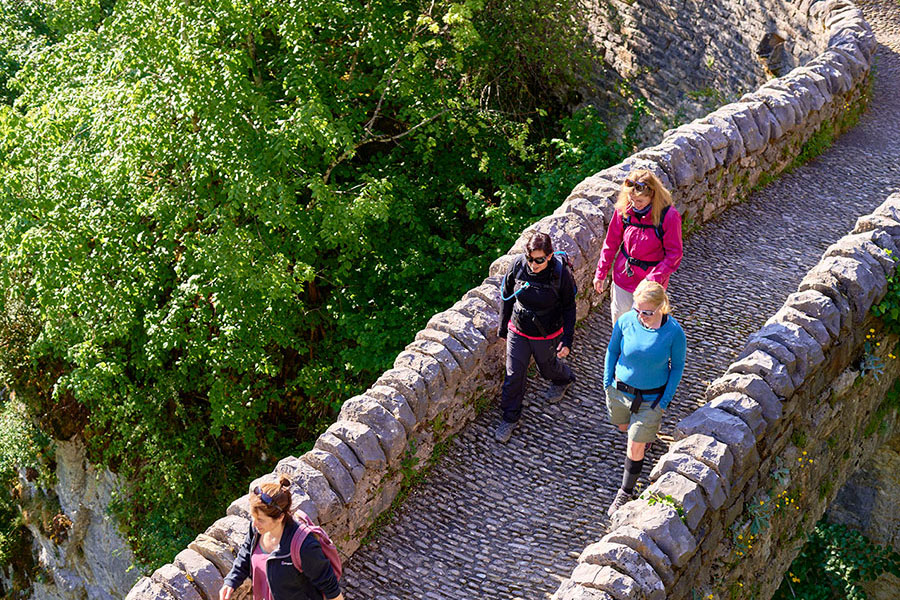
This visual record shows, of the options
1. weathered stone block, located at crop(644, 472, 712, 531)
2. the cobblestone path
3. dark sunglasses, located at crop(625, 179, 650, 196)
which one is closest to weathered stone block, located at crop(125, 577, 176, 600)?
the cobblestone path

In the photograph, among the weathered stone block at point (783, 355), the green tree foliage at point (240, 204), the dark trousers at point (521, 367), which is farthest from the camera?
the green tree foliage at point (240, 204)

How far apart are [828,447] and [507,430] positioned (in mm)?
2617

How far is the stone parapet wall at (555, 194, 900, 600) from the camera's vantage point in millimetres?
5004

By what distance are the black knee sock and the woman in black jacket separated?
2.94 feet

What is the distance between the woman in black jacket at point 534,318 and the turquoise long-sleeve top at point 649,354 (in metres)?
0.71

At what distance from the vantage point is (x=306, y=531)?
4.18 meters

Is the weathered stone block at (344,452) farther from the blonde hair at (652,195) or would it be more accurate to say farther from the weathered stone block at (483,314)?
the blonde hair at (652,195)

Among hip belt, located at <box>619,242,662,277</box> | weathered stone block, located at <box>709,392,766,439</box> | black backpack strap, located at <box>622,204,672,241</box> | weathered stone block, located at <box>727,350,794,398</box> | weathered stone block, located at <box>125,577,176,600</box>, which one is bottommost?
weathered stone block, located at <box>125,577,176,600</box>

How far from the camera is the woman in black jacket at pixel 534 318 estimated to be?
5.95 metres

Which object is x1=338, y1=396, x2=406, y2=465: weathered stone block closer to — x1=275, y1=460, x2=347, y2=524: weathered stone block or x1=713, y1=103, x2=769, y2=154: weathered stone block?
x1=275, y1=460, x2=347, y2=524: weathered stone block

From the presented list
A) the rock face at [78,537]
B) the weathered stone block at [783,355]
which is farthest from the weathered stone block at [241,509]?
the rock face at [78,537]

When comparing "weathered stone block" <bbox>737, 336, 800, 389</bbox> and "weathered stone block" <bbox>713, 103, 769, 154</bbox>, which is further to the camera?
"weathered stone block" <bbox>713, 103, 769, 154</bbox>

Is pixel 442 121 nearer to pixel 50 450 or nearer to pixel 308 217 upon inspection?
pixel 308 217

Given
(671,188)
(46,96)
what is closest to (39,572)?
(46,96)
